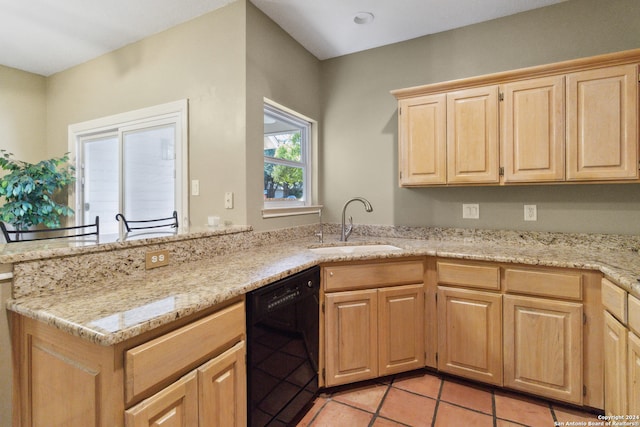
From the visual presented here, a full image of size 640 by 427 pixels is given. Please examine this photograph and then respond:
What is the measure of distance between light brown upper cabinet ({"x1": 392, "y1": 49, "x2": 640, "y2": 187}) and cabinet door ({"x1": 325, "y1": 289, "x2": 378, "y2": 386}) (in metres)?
1.04

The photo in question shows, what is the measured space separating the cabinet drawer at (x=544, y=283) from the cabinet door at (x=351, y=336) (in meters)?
Answer: 0.82

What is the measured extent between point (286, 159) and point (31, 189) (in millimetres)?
2492

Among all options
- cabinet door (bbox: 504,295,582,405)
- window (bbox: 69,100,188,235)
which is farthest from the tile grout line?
window (bbox: 69,100,188,235)

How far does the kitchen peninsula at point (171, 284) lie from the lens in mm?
881

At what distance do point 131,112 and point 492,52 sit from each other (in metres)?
3.09

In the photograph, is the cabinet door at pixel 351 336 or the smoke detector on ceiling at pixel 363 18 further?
the smoke detector on ceiling at pixel 363 18

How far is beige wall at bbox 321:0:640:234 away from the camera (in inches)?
81.4

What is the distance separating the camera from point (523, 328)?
178 centimetres

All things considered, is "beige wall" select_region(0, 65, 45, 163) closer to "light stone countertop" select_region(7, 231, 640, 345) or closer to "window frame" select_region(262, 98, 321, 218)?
"window frame" select_region(262, 98, 321, 218)

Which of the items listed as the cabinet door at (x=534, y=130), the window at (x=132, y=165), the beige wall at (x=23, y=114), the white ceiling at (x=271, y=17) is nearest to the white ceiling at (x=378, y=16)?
the white ceiling at (x=271, y=17)

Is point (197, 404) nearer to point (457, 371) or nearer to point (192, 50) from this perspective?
point (457, 371)

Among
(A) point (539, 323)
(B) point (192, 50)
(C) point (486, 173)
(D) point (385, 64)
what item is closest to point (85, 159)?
(B) point (192, 50)

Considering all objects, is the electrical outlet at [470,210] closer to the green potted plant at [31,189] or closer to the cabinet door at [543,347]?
the cabinet door at [543,347]

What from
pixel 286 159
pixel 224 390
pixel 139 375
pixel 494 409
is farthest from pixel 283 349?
pixel 286 159
